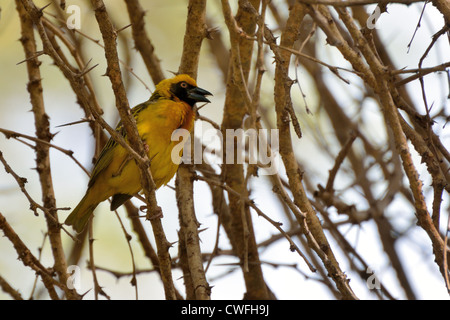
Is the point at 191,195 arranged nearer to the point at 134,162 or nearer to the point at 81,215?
the point at 134,162

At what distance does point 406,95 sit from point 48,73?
4.33m

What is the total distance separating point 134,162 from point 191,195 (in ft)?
1.60

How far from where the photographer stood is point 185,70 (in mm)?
4645

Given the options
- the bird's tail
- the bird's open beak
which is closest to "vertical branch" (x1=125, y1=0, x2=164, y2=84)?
the bird's open beak

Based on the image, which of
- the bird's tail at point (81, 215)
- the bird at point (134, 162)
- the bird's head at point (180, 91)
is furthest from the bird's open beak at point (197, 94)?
the bird's tail at point (81, 215)

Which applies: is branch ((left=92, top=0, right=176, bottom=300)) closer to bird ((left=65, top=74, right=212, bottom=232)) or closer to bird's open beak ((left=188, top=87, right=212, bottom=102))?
bird ((left=65, top=74, right=212, bottom=232))

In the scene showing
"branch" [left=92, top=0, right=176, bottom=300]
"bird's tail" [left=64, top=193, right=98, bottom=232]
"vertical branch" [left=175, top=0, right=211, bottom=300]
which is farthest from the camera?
"bird's tail" [left=64, top=193, right=98, bottom=232]

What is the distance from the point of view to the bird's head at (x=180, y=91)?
484 centimetres

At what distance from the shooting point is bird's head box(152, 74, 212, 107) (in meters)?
4.84

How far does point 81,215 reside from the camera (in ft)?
15.0

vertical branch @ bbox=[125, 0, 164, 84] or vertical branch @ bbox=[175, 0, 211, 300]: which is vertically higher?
vertical branch @ bbox=[125, 0, 164, 84]

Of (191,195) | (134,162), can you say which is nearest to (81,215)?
(134,162)

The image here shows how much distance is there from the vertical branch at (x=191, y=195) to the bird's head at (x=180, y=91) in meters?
0.14
